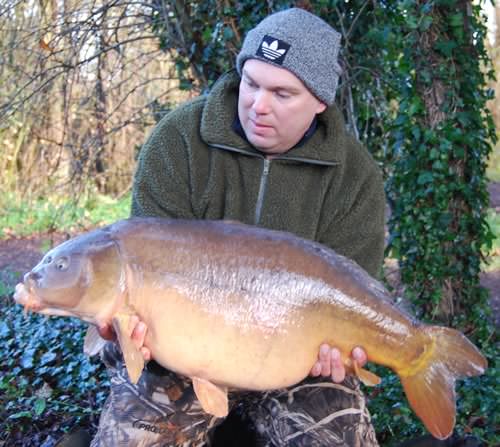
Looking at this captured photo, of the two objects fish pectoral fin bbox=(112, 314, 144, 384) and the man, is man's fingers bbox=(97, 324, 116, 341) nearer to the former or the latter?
fish pectoral fin bbox=(112, 314, 144, 384)

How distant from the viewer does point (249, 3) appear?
3793 millimetres


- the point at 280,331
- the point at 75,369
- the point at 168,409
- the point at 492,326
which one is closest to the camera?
the point at 280,331

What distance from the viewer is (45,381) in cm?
333

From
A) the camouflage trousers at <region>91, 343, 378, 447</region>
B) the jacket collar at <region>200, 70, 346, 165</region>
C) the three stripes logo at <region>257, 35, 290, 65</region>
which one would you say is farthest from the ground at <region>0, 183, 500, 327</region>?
the three stripes logo at <region>257, 35, 290, 65</region>

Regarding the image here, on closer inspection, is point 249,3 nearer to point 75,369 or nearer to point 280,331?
point 75,369

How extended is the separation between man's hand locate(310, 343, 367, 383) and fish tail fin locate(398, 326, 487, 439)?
0.14 m

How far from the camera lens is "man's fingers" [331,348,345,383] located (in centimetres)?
205

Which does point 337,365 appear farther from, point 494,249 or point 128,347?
point 494,249

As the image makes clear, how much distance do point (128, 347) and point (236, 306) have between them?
0.29 meters

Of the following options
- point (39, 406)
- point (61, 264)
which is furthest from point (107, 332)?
point (39, 406)

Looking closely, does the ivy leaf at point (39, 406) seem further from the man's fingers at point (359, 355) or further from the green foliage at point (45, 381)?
the man's fingers at point (359, 355)

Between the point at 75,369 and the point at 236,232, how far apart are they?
1.68 meters

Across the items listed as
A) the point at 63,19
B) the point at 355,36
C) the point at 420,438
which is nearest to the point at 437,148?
the point at 355,36

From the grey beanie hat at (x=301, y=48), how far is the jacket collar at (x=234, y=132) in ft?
0.37
